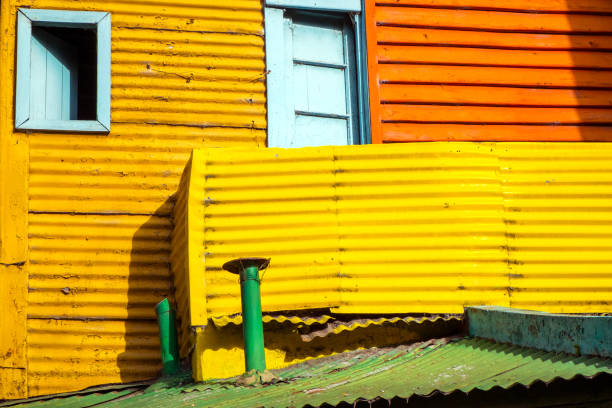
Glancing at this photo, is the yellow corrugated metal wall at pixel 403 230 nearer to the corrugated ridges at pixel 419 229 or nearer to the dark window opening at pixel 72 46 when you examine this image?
the corrugated ridges at pixel 419 229

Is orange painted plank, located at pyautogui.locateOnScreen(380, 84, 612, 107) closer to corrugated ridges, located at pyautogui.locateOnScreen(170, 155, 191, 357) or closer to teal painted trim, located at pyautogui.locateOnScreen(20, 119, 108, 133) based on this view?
corrugated ridges, located at pyautogui.locateOnScreen(170, 155, 191, 357)

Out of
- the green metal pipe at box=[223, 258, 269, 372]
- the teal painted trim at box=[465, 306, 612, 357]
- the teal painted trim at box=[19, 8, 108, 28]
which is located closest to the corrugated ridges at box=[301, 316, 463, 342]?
the teal painted trim at box=[465, 306, 612, 357]

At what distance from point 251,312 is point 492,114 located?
156 inches

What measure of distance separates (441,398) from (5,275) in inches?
177

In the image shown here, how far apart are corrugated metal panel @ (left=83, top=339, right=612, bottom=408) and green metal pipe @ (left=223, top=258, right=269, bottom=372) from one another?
224mm

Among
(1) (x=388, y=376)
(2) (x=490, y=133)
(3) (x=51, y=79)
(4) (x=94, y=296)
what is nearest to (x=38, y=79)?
(3) (x=51, y=79)

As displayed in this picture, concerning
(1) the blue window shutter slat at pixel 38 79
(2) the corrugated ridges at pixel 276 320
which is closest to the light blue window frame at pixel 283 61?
(1) the blue window shutter slat at pixel 38 79

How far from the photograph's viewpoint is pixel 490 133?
30.9 feet

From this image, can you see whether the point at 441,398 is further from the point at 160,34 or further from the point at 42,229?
the point at 160,34

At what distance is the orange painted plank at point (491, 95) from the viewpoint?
939cm

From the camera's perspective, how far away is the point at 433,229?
7.66 metres

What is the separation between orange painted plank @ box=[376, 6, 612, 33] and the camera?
9664 mm

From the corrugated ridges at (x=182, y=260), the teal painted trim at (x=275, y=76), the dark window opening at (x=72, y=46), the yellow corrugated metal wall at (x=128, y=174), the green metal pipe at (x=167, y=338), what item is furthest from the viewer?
the dark window opening at (x=72, y=46)

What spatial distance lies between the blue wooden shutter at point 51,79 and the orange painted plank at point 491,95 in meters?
3.26
